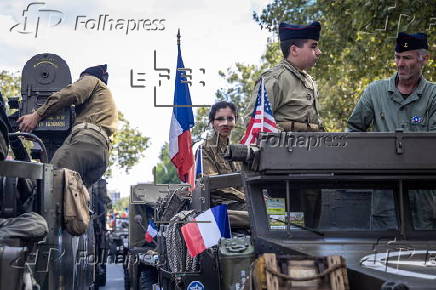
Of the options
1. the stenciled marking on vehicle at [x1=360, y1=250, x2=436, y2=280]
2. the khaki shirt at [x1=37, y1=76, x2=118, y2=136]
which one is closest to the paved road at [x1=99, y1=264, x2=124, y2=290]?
the khaki shirt at [x1=37, y1=76, x2=118, y2=136]

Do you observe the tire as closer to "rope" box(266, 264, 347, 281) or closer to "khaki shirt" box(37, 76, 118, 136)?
"khaki shirt" box(37, 76, 118, 136)

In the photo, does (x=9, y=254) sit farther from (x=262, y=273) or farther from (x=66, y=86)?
(x=66, y=86)

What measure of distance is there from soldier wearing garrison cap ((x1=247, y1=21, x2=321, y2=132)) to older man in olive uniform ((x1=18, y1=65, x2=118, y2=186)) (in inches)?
79.4

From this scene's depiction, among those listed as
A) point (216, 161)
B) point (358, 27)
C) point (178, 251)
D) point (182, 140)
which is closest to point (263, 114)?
point (178, 251)

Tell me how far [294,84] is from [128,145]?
4383cm

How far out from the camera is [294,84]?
7.75 m

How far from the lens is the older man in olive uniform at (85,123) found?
9.02 meters

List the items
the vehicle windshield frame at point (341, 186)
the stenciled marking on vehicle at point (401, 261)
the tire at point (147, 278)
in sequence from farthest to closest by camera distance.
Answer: the tire at point (147, 278) → the vehicle windshield frame at point (341, 186) → the stenciled marking on vehicle at point (401, 261)

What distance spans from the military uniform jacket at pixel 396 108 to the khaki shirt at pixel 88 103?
275cm

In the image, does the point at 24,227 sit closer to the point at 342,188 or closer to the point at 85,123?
the point at 342,188

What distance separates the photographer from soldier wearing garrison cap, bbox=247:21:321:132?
7746 millimetres

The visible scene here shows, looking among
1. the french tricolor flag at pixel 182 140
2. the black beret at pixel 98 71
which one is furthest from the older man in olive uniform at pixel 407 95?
the french tricolor flag at pixel 182 140

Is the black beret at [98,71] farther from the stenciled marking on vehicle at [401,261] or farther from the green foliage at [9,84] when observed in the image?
the green foliage at [9,84]

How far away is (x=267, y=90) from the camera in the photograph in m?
7.69
